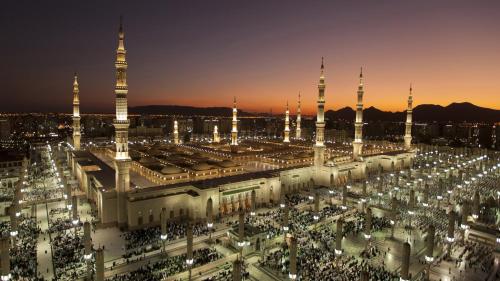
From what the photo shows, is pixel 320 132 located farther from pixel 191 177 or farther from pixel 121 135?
pixel 121 135

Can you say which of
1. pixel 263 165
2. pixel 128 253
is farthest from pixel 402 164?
pixel 128 253

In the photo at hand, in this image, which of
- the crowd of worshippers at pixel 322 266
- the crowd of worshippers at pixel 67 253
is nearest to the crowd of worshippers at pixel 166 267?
the crowd of worshippers at pixel 67 253

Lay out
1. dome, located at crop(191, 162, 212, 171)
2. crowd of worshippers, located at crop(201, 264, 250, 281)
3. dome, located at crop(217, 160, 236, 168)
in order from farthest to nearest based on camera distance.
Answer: dome, located at crop(217, 160, 236, 168)
dome, located at crop(191, 162, 212, 171)
crowd of worshippers, located at crop(201, 264, 250, 281)

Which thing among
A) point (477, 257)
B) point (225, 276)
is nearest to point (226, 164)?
point (225, 276)

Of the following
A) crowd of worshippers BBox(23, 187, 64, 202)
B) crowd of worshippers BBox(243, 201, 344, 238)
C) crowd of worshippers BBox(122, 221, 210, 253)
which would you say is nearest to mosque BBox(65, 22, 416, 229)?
crowd of worshippers BBox(122, 221, 210, 253)

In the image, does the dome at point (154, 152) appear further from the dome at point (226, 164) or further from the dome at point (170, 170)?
the dome at point (170, 170)

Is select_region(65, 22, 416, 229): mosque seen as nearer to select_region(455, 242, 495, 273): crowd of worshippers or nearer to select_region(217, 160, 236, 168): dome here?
select_region(217, 160, 236, 168): dome

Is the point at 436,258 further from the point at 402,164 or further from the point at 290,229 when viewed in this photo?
the point at 402,164
